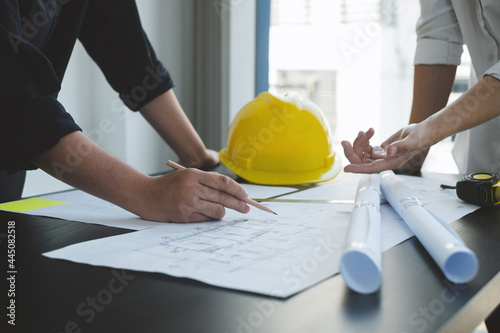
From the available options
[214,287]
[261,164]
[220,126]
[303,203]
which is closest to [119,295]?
[214,287]

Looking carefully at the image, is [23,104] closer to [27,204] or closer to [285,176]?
[27,204]

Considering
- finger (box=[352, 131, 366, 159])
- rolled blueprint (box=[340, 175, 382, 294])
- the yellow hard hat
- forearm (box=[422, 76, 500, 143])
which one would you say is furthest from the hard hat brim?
rolled blueprint (box=[340, 175, 382, 294])

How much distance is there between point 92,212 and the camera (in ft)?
3.03

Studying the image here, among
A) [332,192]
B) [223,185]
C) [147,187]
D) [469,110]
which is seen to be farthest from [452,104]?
[147,187]

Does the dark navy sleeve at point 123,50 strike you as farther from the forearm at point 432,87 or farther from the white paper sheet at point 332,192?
the forearm at point 432,87

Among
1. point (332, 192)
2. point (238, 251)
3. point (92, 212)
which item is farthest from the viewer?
point (332, 192)

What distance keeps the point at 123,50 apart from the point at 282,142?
0.50m

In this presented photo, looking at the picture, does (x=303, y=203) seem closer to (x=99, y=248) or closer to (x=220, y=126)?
(x=99, y=248)

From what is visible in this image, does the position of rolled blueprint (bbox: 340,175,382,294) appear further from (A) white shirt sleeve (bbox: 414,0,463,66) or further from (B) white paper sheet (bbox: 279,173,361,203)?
(A) white shirt sleeve (bbox: 414,0,463,66)

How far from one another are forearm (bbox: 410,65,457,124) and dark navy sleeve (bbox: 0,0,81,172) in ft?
3.76

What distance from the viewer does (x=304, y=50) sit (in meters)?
3.41

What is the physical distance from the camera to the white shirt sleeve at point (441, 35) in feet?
5.02

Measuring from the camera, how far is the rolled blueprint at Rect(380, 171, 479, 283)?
20.6 inches

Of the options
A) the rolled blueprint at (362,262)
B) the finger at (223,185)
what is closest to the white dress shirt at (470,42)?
the finger at (223,185)
